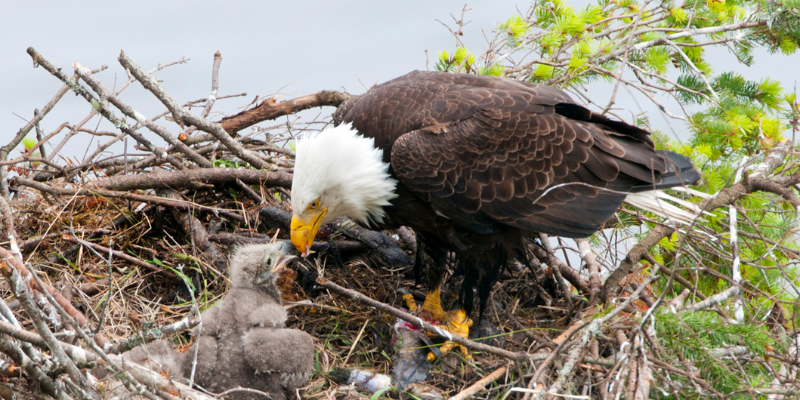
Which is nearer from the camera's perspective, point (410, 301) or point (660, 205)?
point (660, 205)

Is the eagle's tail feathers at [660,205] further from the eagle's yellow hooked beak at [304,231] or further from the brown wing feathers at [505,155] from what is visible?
the eagle's yellow hooked beak at [304,231]

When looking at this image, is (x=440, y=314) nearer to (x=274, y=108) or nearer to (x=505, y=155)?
(x=505, y=155)

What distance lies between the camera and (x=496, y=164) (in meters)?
3.04

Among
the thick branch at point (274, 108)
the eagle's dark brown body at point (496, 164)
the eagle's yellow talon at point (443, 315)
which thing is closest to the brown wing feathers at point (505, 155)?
the eagle's dark brown body at point (496, 164)

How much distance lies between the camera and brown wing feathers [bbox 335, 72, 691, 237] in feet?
9.77

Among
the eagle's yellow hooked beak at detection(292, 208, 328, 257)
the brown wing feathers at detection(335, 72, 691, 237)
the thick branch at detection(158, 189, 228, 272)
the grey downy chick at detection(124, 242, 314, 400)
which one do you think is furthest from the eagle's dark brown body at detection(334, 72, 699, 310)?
the thick branch at detection(158, 189, 228, 272)

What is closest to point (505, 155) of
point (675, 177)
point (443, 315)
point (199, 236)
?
point (675, 177)

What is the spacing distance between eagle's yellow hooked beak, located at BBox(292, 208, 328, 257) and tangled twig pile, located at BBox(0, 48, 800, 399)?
24 centimetres

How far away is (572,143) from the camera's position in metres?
3.14

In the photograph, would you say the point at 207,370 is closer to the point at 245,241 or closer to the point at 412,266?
the point at 245,241

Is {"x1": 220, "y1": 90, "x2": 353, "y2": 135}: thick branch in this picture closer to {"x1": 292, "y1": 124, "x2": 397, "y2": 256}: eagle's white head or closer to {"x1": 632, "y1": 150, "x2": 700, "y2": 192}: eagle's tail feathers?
{"x1": 292, "y1": 124, "x2": 397, "y2": 256}: eagle's white head

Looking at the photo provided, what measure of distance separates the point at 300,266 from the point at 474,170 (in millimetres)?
1152

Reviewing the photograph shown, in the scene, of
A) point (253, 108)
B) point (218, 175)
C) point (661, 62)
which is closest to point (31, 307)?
point (218, 175)

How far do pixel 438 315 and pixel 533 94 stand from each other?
51.3 inches
